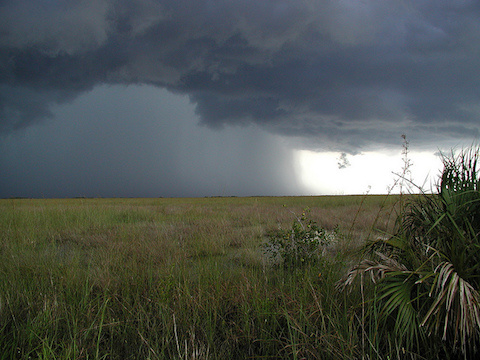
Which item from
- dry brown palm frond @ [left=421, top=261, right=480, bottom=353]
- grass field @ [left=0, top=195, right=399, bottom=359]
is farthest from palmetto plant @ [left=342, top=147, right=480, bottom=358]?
grass field @ [left=0, top=195, right=399, bottom=359]

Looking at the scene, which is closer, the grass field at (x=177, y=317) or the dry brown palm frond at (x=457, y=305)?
the dry brown palm frond at (x=457, y=305)

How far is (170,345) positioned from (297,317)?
1307mm

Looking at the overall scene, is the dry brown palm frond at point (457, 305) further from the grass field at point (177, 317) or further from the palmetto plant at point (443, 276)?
the grass field at point (177, 317)

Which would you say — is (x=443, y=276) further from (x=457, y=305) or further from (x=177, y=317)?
(x=177, y=317)

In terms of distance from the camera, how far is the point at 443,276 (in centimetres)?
237

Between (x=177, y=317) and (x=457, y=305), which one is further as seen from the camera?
(x=177, y=317)

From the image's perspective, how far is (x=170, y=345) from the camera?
110 inches

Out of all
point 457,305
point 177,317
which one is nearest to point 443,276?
point 457,305

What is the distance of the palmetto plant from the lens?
217 centimetres

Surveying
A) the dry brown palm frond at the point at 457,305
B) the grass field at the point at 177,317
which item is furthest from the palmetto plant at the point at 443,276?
the grass field at the point at 177,317

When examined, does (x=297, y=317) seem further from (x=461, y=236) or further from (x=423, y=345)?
(x=461, y=236)

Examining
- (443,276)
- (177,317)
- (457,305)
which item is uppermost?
(443,276)

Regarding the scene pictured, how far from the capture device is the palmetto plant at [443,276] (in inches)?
85.5

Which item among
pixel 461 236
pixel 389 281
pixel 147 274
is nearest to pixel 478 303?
pixel 461 236
